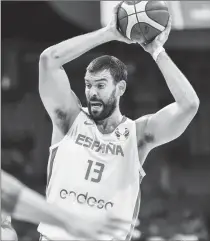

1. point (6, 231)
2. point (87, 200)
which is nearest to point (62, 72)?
point (87, 200)

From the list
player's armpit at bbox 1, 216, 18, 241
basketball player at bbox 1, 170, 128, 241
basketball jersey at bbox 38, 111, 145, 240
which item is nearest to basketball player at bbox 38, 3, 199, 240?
basketball jersey at bbox 38, 111, 145, 240

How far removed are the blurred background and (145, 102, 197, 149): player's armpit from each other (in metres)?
0.78

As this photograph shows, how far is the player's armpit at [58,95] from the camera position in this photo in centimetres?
186

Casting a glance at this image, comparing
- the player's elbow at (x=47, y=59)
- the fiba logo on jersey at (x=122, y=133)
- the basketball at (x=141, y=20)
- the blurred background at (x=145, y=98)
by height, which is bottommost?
the fiba logo on jersey at (x=122, y=133)

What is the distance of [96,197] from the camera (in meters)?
1.88

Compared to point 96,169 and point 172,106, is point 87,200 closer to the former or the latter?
point 96,169

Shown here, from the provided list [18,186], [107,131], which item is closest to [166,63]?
[107,131]

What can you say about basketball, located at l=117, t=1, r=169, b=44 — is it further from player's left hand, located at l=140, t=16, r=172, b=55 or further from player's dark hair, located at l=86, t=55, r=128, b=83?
player's dark hair, located at l=86, t=55, r=128, b=83

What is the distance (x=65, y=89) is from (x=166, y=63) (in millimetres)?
338

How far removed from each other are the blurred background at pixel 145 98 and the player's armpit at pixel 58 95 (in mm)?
782

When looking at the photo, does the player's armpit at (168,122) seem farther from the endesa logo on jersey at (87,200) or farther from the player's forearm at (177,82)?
the endesa logo on jersey at (87,200)

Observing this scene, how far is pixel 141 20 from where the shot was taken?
1.85m

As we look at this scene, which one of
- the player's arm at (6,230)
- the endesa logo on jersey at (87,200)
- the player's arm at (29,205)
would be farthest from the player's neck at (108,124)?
the player's arm at (29,205)

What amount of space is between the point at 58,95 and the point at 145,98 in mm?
1031
